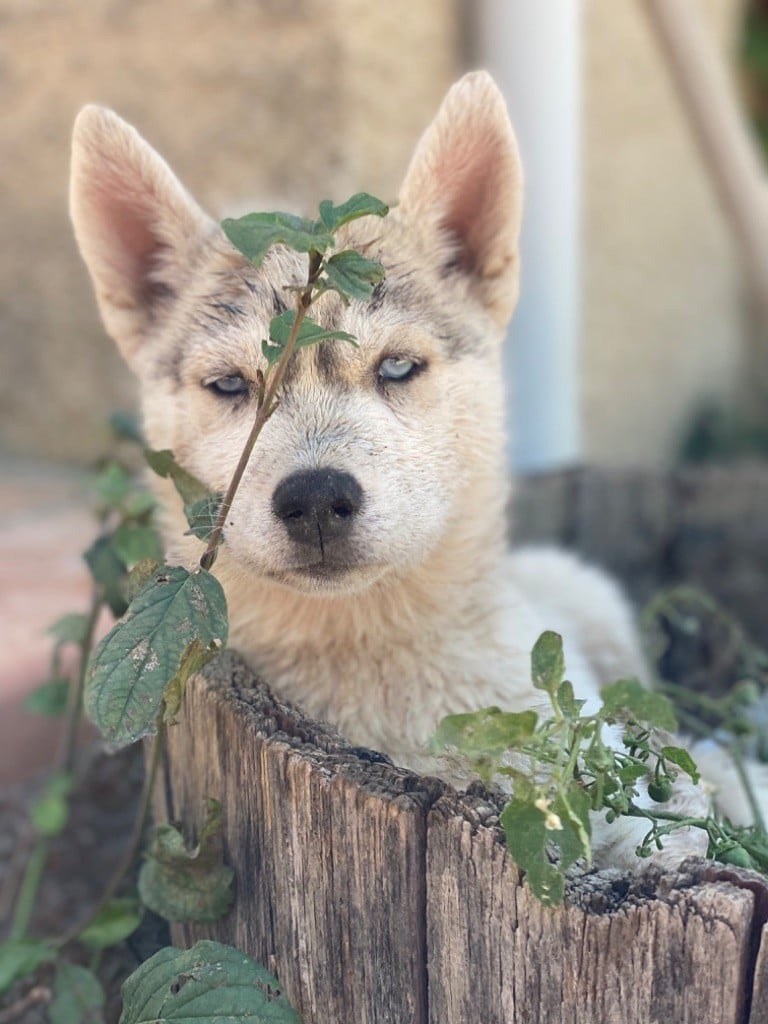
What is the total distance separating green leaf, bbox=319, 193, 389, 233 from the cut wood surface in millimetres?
842

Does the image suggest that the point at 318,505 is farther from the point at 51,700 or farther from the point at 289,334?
the point at 51,700

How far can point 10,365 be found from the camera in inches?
259

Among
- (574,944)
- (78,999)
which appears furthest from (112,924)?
(574,944)

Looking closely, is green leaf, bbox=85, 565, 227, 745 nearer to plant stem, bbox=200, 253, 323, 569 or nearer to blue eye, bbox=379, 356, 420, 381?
plant stem, bbox=200, 253, 323, 569

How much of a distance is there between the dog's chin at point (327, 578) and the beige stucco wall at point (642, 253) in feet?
16.0

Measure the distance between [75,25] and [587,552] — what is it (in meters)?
4.17

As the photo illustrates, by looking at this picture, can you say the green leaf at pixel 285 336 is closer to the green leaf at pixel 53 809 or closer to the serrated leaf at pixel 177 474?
the serrated leaf at pixel 177 474

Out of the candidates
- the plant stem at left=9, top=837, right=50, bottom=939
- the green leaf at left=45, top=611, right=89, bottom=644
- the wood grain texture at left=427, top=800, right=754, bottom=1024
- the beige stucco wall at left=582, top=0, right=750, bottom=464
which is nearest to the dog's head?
the green leaf at left=45, top=611, right=89, bottom=644

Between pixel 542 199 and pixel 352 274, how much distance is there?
352 centimetres

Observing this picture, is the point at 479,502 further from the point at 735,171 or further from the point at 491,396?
the point at 735,171

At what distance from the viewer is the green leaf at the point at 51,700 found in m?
2.70

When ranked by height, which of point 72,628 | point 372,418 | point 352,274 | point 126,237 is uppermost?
point 126,237

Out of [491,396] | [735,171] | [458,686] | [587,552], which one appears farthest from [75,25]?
[458,686]

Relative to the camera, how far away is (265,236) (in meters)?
1.52
